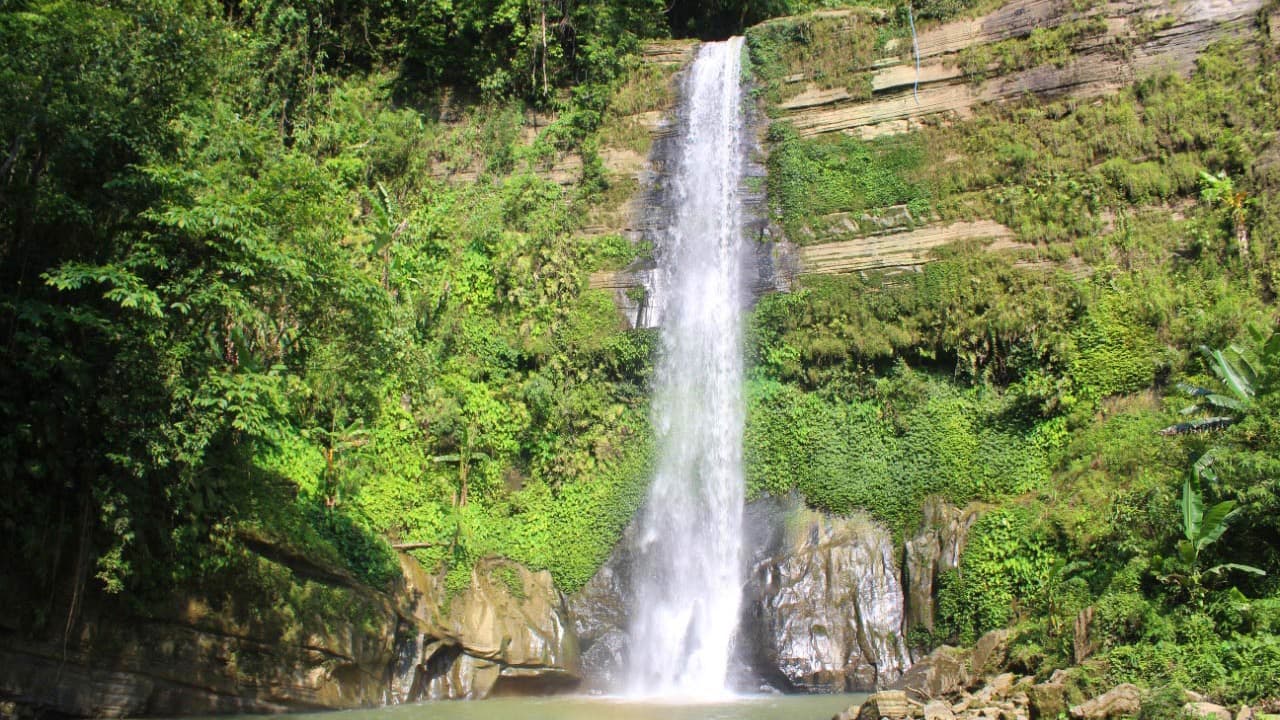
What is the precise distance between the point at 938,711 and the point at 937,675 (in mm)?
2679

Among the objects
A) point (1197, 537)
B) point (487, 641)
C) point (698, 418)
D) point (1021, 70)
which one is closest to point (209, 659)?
point (487, 641)

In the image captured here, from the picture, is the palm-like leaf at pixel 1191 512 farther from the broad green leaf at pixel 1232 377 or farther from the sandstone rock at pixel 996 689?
the sandstone rock at pixel 996 689

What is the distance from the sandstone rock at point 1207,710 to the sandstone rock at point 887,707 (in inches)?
103

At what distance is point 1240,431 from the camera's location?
37.7ft

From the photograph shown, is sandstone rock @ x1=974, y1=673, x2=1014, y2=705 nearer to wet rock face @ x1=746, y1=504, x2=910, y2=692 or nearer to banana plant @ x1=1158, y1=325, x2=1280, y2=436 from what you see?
wet rock face @ x1=746, y1=504, x2=910, y2=692

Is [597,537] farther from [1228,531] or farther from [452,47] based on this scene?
[452,47]

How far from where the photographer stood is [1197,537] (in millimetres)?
10750

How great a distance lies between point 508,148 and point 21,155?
40.4 feet

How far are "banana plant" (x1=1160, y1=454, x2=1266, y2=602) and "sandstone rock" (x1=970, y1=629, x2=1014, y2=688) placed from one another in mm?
2122

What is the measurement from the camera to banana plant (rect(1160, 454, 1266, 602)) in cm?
1051

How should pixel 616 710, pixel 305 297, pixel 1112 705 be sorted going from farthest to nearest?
pixel 616 710 < pixel 305 297 < pixel 1112 705

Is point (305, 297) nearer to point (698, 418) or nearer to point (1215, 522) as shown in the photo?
point (698, 418)

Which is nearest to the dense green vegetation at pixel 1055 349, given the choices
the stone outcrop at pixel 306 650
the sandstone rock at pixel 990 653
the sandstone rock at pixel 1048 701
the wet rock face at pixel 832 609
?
the sandstone rock at pixel 990 653

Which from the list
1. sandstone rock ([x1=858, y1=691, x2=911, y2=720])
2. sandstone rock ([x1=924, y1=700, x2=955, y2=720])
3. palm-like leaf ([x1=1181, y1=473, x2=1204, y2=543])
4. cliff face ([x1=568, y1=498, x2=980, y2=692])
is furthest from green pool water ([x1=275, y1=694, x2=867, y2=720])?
palm-like leaf ([x1=1181, y1=473, x2=1204, y2=543])
